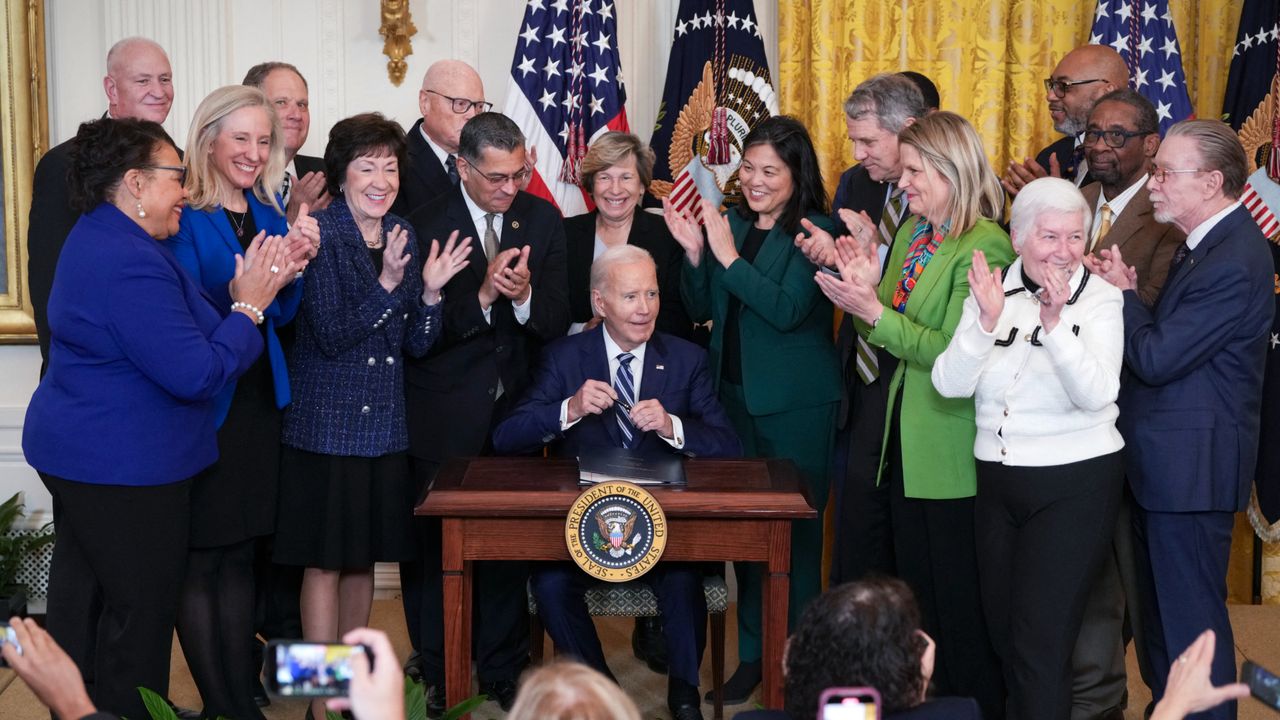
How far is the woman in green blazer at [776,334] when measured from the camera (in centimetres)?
442

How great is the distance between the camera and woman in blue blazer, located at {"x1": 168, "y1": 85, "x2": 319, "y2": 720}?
3.74 m

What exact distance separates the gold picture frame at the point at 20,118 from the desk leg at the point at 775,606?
3425 millimetres

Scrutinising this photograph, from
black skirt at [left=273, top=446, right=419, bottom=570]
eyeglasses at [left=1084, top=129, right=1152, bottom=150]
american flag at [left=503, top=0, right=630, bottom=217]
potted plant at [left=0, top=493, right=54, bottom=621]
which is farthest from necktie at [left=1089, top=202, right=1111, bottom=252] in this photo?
potted plant at [left=0, top=493, right=54, bottom=621]

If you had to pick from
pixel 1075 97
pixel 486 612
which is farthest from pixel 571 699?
pixel 1075 97

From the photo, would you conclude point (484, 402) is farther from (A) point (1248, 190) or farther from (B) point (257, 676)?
(A) point (1248, 190)

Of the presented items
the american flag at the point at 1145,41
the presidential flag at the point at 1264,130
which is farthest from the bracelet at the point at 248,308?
the presidential flag at the point at 1264,130

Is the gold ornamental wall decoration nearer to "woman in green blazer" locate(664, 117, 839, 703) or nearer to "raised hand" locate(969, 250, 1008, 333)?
"woman in green blazer" locate(664, 117, 839, 703)

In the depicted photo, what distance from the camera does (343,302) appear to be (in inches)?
155

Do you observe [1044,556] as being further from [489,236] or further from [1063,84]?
[1063,84]

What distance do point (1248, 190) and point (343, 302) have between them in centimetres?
341

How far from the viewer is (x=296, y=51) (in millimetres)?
5727

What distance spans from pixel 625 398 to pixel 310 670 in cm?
242

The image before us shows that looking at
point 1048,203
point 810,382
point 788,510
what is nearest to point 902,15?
point 810,382

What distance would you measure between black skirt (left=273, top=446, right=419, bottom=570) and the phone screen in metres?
2.09
